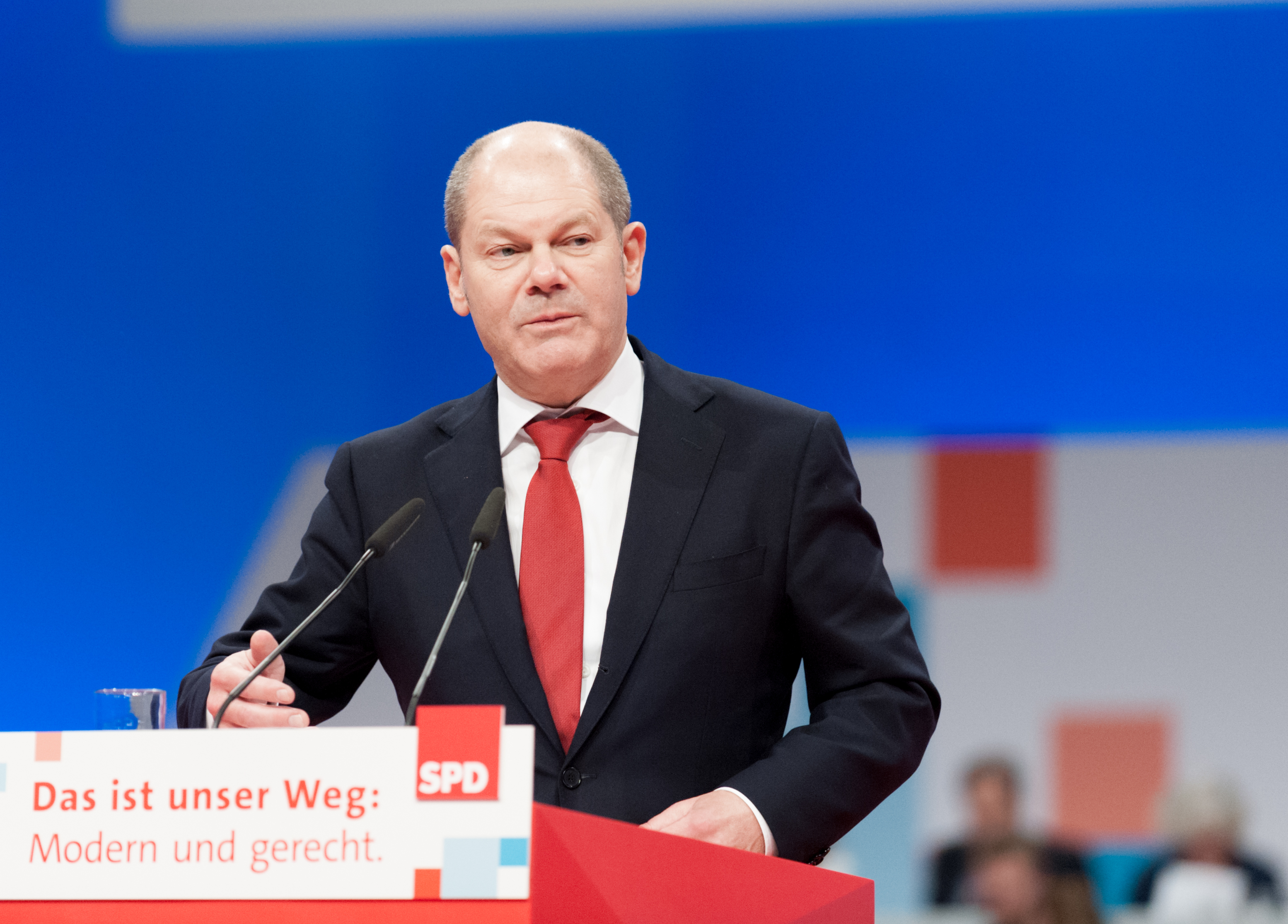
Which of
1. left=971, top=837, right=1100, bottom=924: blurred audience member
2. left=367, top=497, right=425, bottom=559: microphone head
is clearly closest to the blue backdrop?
left=971, top=837, right=1100, bottom=924: blurred audience member

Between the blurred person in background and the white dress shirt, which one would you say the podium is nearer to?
the white dress shirt

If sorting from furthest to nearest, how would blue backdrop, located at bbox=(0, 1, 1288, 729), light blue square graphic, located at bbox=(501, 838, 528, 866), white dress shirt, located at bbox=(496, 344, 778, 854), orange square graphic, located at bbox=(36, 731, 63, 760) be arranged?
blue backdrop, located at bbox=(0, 1, 1288, 729)
white dress shirt, located at bbox=(496, 344, 778, 854)
orange square graphic, located at bbox=(36, 731, 63, 760)
light blue square graphic, located at bbox=(501, 838, 528, 866)

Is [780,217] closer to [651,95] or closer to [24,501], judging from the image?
[651,95]

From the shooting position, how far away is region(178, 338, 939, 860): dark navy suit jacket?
1.62 meters

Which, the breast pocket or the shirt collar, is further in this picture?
the shirt collar

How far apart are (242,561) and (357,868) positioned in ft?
7.86

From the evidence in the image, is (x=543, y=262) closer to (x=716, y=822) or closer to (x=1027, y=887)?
(x=716, y=822)

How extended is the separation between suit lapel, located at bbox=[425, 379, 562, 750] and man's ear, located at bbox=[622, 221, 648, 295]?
0.80 ft

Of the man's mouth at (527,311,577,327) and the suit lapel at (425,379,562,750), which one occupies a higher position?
the man's mouth at (527,311,577,327)

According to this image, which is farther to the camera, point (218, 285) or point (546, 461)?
point (218, 285)

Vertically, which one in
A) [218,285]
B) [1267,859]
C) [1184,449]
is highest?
[218,285]

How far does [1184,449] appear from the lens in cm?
328

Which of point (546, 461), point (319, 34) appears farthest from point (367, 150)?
point (546, 461)

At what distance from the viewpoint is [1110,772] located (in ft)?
10.9
